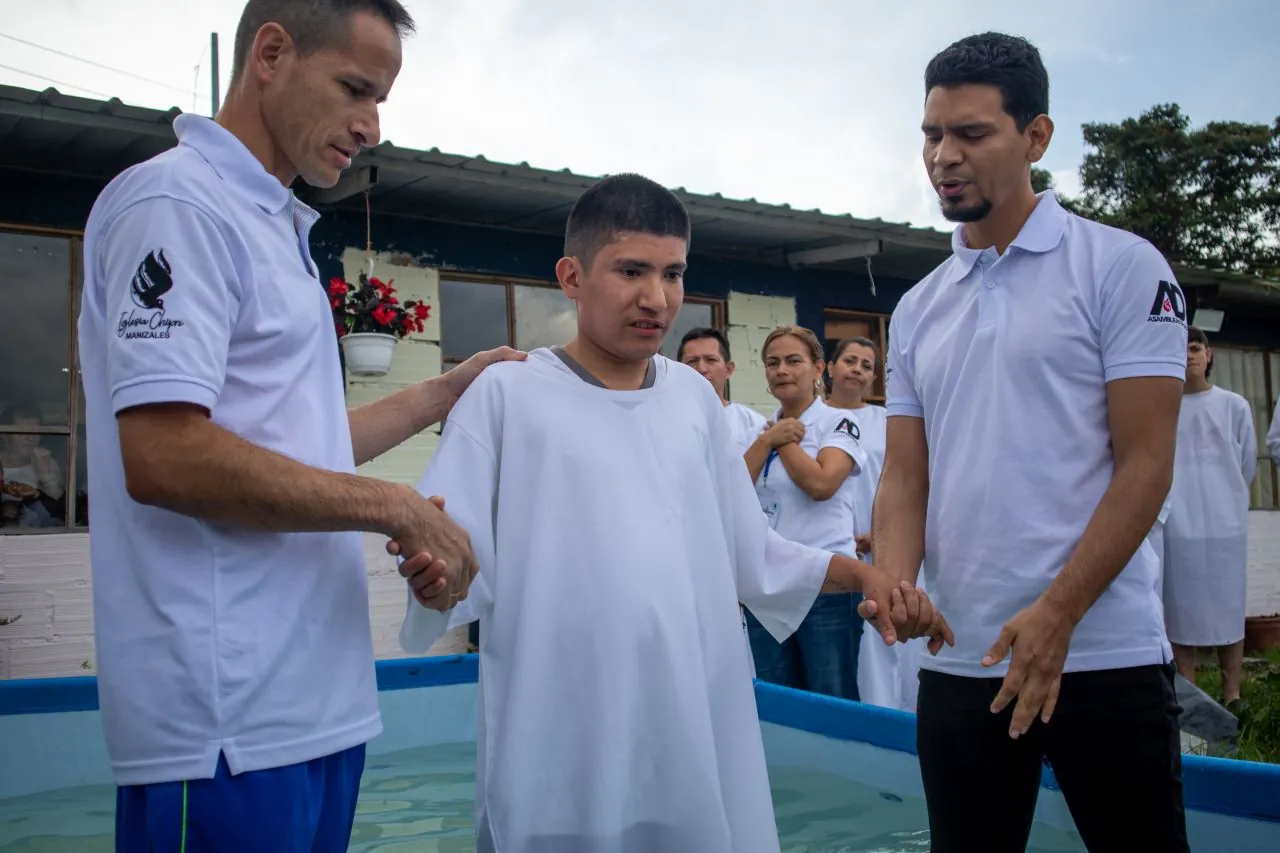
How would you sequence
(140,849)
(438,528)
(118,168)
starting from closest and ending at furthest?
(140,849) → (438,528) → (118,168)

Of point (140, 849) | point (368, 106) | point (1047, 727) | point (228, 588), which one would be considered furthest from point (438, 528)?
point (1047, 727)

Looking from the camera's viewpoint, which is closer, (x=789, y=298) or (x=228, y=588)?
(x=228, y=588)

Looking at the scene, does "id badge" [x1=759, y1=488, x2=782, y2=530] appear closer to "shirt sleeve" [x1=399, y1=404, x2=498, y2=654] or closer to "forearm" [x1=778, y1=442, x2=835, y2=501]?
"forearm" [x1=778, y1=442, x2=835, y2=501]

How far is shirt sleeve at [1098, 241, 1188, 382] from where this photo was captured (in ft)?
6.77

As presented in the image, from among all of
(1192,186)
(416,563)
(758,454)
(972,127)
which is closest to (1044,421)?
(972,127)

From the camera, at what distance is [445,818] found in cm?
Answer: 462

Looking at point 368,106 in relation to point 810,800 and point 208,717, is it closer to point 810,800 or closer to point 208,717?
point 208,717

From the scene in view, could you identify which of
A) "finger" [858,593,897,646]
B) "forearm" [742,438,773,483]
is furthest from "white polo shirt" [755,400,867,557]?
"finger" [858,593,897,646]

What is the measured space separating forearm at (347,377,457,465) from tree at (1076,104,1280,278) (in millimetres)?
22352

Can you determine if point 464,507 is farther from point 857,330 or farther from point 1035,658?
point 857,330

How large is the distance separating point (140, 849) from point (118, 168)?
6.48m

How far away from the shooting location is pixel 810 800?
4734mm

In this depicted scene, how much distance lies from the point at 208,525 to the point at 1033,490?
1.49 metres

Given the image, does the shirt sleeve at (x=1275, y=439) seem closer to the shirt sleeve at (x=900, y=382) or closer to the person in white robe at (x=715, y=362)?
the person in white robe at (x=715, y=362)
